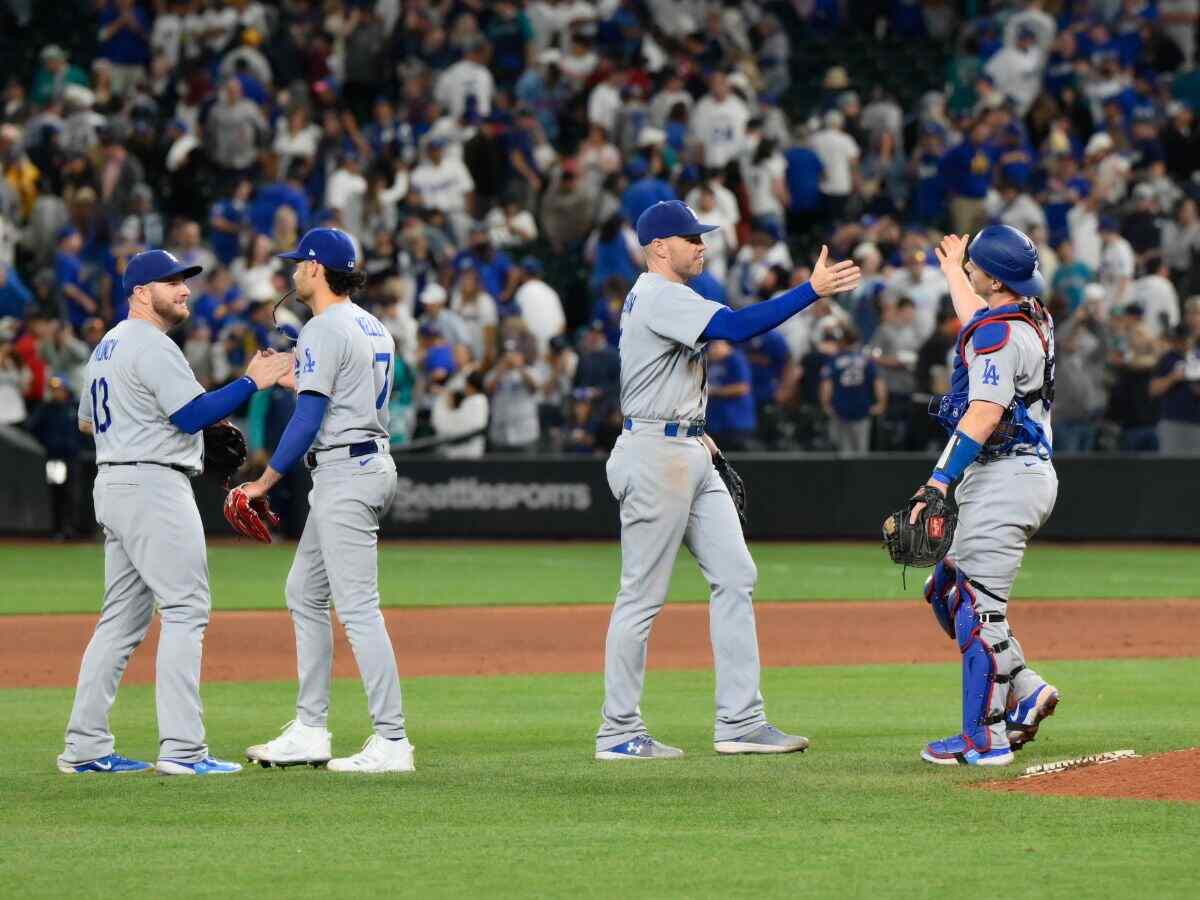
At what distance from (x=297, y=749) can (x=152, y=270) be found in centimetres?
204

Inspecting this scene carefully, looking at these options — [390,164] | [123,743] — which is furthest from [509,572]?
[123,743]

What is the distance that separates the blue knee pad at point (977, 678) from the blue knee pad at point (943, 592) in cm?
11

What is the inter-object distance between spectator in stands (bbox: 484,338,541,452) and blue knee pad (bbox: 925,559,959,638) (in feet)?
47.8

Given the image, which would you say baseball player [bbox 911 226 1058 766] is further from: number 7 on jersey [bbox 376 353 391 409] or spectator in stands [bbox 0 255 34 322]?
spectator in stands [bbox 0 255 34 322]

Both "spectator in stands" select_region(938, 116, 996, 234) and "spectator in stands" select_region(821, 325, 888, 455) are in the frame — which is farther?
"spectator in stands" select_region(938, 116, 996, 234)

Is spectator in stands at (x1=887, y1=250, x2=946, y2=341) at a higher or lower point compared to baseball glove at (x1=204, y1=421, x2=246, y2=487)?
higher

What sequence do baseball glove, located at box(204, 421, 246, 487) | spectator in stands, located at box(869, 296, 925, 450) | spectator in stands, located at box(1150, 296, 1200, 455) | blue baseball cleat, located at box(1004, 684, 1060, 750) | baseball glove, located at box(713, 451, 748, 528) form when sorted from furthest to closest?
spectator in stands, located at box(869, 296, 925, 450) → spectator in stands, located at box(1150, 296, 1200, 455) → baseball glove, located at box(713, 451, 748, 528) → baseball glove, located at box(204, 421, 246, 487) → blue baseball cleat, located at box(1004, 684, 1060, 750)

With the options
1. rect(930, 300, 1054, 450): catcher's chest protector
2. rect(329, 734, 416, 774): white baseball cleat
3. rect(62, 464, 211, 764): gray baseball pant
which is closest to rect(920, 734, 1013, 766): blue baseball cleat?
rect(930, 300, 1054, 450): catcher's chest protector

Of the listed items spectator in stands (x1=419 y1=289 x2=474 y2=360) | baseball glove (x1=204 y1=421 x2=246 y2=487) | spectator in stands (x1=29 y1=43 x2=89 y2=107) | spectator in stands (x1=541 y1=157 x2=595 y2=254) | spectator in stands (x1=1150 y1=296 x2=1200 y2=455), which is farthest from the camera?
spectator in stands (x1=29 y1=43 x2=89 y2=107)

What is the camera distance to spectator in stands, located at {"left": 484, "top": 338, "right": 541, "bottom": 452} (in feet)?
76.6

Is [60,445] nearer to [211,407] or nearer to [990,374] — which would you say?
[211,407]

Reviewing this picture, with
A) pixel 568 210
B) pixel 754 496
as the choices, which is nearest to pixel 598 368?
pixel 754 496

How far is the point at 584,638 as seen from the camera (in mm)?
14945

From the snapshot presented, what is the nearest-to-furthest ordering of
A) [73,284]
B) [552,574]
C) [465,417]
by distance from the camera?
[552,574] → [465,417] → [73,284]
